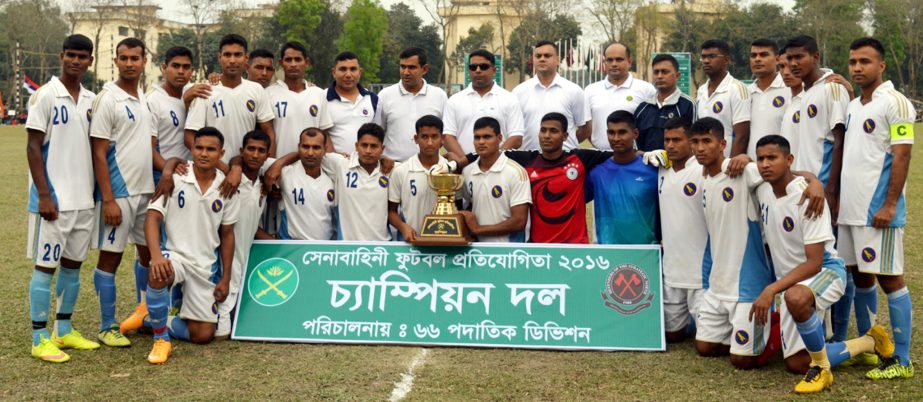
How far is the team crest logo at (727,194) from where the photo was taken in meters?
5.90

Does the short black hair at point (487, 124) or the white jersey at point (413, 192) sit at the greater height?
the short black hair at point (487, 124)

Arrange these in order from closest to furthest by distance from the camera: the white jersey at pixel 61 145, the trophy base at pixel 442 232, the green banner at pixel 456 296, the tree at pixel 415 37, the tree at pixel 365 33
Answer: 1. the white jersey at pixel 61 145
2. the green banner at pixel 456 296
3. the trophy base at pixel 442 232
4. the tree at pixel 365 33
5. the tree at pixel 415 37

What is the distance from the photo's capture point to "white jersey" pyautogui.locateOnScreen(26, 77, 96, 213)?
5816 mm

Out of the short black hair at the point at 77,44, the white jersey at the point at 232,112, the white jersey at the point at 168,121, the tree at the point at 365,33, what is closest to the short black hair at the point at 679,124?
the white jersey at the point at 232,112

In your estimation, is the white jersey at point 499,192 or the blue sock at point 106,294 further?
the white jersey at point 499,192

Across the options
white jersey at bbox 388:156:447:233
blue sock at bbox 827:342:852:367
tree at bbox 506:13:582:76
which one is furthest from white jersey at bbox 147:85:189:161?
tree at bbox 506:13:582:76

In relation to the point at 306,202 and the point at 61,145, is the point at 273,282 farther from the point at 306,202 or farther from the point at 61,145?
the point at 61,145

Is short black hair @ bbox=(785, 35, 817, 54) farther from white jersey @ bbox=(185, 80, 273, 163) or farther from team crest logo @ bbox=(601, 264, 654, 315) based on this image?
white jersey @ bbox=(185, 80, 273, 163)

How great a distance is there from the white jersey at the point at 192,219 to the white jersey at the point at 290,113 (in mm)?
947

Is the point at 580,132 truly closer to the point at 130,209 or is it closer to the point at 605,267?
the point at 605,267

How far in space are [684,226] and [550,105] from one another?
2.12 meters

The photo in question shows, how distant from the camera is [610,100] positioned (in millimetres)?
8078

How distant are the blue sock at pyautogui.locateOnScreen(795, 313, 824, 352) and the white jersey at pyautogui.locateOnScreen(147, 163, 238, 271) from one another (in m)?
3.93

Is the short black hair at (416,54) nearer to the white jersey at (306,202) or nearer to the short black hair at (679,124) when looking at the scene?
the white jersey at (306,202)
